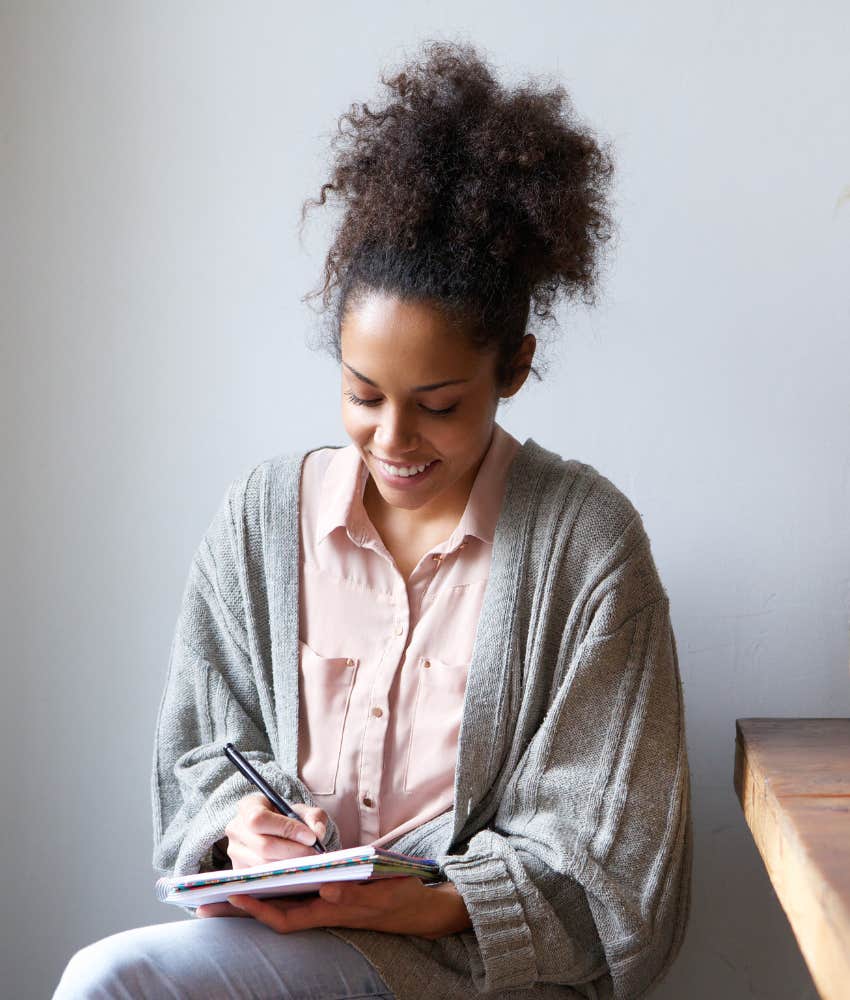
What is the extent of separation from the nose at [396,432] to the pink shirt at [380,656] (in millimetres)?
160

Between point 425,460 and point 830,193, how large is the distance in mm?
640

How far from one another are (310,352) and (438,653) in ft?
1.63

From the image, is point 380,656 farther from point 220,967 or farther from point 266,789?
point 220,967

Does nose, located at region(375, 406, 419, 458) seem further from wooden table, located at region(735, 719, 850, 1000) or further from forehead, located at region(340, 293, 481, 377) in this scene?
wooden table, located at region(735, 719, 850, 1000)

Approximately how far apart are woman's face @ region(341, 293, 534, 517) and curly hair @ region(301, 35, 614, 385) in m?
0.02

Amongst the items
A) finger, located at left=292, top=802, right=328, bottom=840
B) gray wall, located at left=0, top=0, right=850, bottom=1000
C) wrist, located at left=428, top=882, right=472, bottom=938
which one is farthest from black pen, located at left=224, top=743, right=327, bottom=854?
gray wall, located at left=0, top=0, right=850, bottom=1000

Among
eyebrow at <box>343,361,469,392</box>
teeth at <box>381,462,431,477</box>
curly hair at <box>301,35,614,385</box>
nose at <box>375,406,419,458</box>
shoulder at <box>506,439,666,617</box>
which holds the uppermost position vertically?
curly hair at <box>301,35,614,385</box>

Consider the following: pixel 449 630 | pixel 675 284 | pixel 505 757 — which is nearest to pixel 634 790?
pixel 505 757

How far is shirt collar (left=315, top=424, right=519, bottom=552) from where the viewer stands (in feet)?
4.30

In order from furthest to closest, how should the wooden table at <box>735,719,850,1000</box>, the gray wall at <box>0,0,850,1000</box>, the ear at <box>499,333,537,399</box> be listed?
the gray wall at <box>0,0,850,1000</box> < the ear at <box>499,333,537,399</box> < the wooden table at <box>735,719,850,1000</box>

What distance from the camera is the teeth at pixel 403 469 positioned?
3.96 feet

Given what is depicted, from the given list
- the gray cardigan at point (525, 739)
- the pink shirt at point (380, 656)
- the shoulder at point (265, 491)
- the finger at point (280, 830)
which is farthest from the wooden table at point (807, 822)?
the shoulder at point (265, 491)

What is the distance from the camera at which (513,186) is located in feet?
3.80

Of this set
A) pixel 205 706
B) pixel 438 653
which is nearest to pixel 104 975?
pixel 205 706
